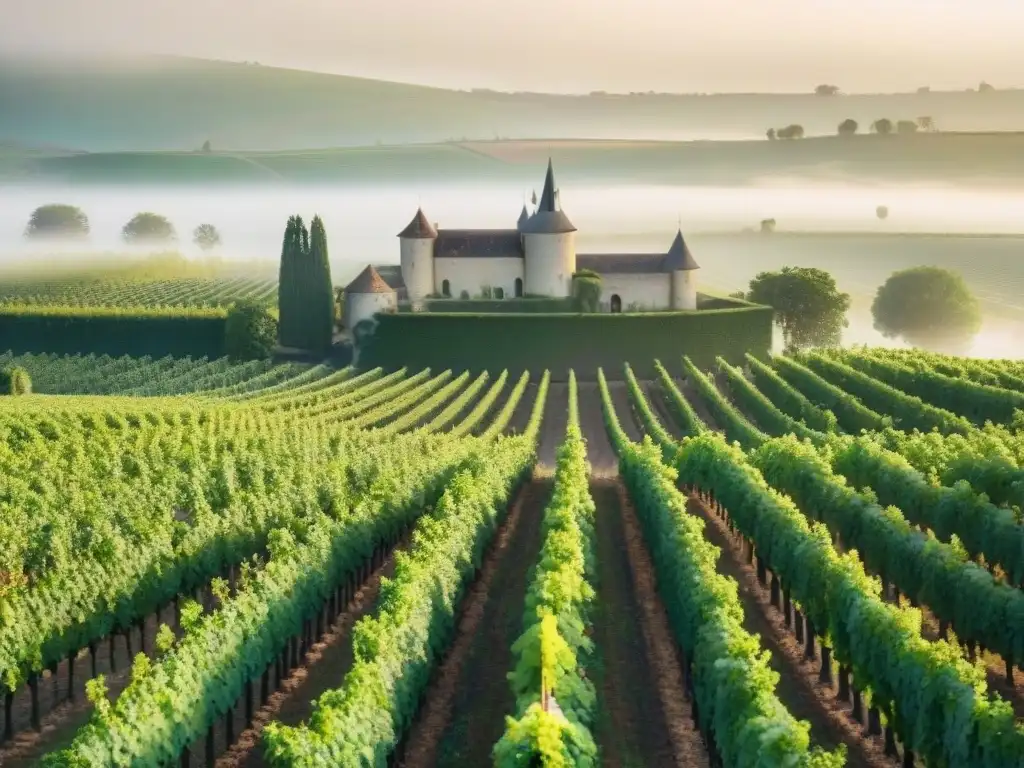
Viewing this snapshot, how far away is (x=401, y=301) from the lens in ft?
284

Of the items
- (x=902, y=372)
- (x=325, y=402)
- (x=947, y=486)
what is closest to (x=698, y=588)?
(x=947, y=486)

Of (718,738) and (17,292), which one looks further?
(17,292)

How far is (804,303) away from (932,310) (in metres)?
25.5

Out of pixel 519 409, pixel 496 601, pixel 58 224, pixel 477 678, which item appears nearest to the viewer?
pixel 477 678

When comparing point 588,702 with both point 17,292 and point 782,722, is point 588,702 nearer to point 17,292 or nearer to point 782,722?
point 782,722

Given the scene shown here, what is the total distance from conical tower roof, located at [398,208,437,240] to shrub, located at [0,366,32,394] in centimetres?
2765

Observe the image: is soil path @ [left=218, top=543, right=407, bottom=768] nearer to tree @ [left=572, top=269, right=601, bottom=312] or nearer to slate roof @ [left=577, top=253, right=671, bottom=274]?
tree @ [left=572, top=269, right=601, bottom=312]

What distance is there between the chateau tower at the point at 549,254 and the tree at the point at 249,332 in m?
17.1

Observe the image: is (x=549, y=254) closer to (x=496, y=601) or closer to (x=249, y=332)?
(x=249, y=332)

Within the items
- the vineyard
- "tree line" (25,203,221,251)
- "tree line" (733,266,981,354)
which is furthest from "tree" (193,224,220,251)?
the vineyard

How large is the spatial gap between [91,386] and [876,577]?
51428 millimetres

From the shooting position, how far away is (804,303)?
98562 mm

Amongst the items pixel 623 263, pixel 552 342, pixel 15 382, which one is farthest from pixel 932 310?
pixel 15 382

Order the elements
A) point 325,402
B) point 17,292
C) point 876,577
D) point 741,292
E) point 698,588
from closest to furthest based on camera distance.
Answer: point 698,588 → point 876,577 → point 325,402 → point 741,292 → point 17,292
